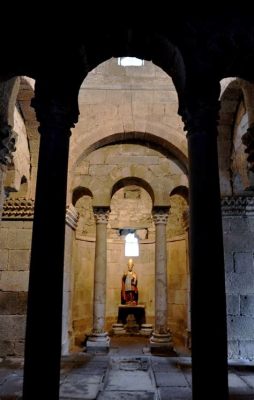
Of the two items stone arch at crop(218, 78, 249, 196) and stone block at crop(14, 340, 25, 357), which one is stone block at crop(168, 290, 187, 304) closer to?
stone arch at crop(218, 78, 249, 196)

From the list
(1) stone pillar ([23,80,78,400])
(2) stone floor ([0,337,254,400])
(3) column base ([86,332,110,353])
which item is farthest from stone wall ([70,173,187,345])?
(1) stone pillar ([23,80,78,400])

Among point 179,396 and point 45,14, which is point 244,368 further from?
point 45,14

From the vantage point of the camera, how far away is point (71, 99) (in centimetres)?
345

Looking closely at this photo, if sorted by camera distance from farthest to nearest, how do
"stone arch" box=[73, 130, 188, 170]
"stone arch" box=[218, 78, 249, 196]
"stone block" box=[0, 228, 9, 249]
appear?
1. "stone arch" box=[73, 130, 188, 170]
2. "stone block" box=[0, 228, 9, 249]
3. "stone arch" box=[218, 78, 249, 196]

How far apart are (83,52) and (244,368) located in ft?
16.9

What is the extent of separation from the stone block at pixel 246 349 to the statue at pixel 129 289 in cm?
415

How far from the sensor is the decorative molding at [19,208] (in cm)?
672

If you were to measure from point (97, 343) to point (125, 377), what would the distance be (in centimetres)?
202

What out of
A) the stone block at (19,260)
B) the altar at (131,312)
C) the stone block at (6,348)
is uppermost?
the stone block at (19,260)

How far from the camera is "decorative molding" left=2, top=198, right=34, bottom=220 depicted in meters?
6.72

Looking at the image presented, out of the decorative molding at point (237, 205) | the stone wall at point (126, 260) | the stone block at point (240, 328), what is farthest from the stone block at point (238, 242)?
the stone wall at point (126, 260)

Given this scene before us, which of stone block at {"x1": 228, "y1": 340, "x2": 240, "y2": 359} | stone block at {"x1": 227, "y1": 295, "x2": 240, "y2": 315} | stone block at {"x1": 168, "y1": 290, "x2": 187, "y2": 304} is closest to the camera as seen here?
stone block at {"x1": 228, "y1": 340, "x2": 240, "y2": 359}

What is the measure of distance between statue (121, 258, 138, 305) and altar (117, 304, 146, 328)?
199 mm

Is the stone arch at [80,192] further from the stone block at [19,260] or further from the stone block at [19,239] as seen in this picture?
the stone block at [19,260]
